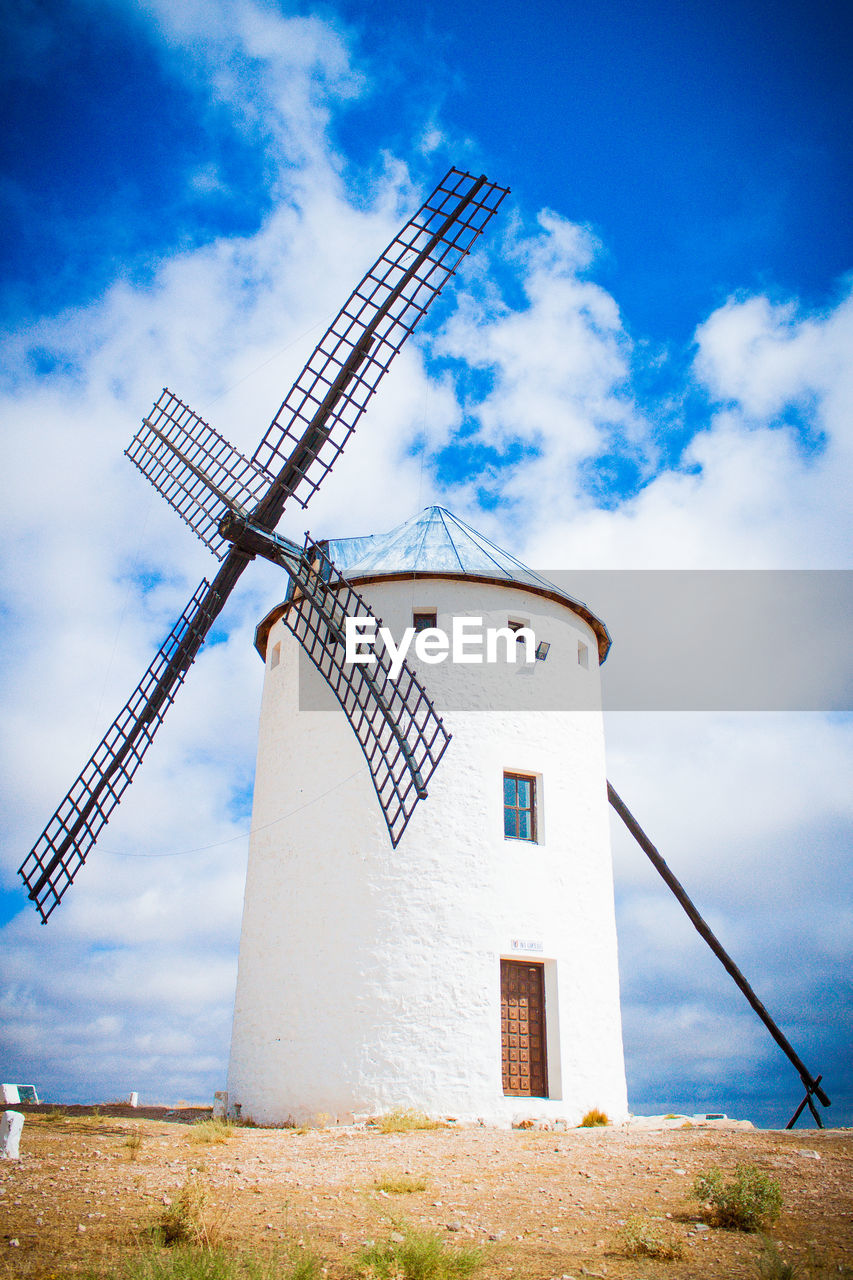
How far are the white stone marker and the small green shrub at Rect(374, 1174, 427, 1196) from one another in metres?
3.60

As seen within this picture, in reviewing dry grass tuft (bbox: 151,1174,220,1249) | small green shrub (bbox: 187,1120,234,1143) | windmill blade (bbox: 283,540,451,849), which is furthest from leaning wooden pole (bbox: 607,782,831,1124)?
dry grass tuft (bbox: 151,1174,220,1249)

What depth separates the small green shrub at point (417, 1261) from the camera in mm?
5281

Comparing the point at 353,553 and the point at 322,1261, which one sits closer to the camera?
the point at 322,1261

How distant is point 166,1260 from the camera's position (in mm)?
5438

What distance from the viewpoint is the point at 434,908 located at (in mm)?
13406

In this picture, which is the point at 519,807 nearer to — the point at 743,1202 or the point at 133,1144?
the point at 133,1144

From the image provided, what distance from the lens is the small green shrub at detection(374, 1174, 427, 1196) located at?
23.9 feet

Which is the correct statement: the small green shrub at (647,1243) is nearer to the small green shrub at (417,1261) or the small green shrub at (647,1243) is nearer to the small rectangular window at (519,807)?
the small green shrub at (417,1261)

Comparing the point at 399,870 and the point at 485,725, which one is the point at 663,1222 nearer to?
the point at 399,870

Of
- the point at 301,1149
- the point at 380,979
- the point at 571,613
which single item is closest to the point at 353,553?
the point at 571,613

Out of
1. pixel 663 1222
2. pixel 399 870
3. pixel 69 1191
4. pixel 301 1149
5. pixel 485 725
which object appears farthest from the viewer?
pixel 485 725

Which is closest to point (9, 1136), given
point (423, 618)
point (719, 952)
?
point (423, 618)

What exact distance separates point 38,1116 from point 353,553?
10.6 metres

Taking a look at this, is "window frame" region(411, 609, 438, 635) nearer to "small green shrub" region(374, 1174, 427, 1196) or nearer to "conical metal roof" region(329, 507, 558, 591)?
"conical metal roof" region(329, 507, 558, 591)
